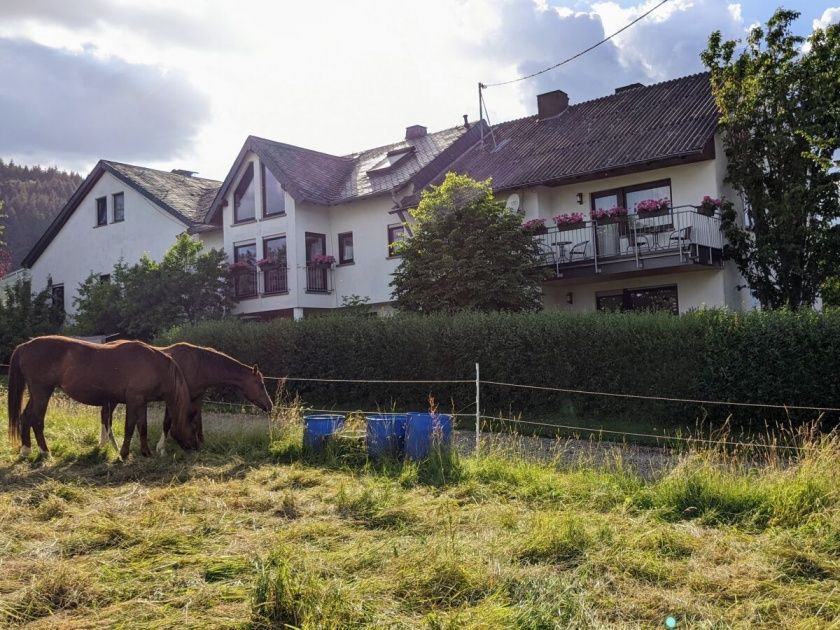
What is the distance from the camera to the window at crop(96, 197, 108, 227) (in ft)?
112

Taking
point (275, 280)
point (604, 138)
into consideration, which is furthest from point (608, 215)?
point (275, 280)

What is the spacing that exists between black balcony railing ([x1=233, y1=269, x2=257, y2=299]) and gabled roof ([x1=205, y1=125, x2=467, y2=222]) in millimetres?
3158

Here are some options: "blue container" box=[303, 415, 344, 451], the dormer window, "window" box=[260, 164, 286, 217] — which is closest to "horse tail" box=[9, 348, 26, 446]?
"blue container" box=[303, 415, 344, 451]

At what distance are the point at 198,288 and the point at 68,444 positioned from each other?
16.0 metres

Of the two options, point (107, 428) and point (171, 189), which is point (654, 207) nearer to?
point (107, 428)

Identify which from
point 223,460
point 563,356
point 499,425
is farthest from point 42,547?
point 563,356

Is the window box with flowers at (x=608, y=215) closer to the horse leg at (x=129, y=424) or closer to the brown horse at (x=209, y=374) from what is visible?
the brown horse at (x=209, y=374)

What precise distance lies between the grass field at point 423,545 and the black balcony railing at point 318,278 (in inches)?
711

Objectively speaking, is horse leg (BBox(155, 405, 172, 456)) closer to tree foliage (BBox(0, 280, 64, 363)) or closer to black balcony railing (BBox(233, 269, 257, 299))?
black balcony railing (BBox(233, 269, 257, 299))

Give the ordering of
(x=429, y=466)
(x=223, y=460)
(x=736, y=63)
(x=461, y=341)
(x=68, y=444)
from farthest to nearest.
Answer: (x=736, y=63)
(x=461, y=341)
(x=68, y=444)
(x=223, y=460)
(x=429, y=466)

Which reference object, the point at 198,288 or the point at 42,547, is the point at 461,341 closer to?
the point at 42,547

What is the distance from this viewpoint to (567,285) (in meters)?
22.5

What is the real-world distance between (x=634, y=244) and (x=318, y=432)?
12.5m

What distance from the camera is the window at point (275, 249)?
27266 mm
